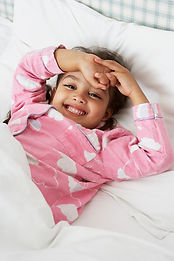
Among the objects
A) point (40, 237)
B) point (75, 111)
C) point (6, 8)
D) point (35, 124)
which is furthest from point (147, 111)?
point (6, 8)

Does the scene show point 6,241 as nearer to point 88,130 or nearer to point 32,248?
point 32,248

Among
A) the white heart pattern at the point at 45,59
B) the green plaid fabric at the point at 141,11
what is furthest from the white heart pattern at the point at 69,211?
the green plaid fabric at the point at 141,11

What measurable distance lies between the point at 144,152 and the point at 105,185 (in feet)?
0.52

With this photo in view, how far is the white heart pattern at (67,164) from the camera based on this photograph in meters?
1.31

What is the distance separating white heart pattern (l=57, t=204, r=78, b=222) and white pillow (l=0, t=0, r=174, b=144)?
0.38 m

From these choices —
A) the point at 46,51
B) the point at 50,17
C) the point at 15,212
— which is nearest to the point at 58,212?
the point at 15,212

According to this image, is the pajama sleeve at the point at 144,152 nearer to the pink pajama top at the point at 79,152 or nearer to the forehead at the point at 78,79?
the pink pajama top at the point at 79,152

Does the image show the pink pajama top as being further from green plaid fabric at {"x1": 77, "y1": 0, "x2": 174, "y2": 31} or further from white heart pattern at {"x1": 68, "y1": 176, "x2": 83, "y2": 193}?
green plaid fabric at {"x1": 77, "y1": 0, "x2": 174, "y2": 31}

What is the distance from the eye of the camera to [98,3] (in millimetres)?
1649

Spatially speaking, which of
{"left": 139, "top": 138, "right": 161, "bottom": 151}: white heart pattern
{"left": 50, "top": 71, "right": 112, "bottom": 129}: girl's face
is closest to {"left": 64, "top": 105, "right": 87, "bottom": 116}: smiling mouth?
{"left": 50, "top": 71, "right": 112, "bottom": 129}: girl's face

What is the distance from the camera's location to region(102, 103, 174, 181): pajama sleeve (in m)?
1.29

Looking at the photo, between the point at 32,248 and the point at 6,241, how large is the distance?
7 cm

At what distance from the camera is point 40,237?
97 centimetres

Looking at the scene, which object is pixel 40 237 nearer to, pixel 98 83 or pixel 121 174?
pixel 121 174
